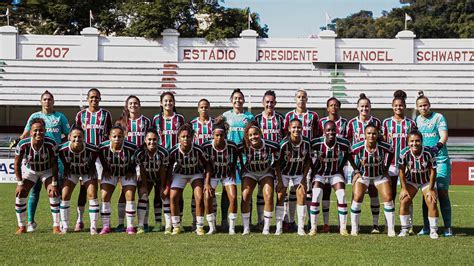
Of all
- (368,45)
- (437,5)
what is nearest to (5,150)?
(368,45)

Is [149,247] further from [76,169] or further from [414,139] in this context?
[414,139]

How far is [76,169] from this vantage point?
8.66 m

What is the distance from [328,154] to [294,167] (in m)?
0.42

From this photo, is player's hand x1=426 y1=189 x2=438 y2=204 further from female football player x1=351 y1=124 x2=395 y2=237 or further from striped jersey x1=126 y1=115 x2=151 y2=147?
striped jersey x1=126 y1=115 x2=151 y2=147

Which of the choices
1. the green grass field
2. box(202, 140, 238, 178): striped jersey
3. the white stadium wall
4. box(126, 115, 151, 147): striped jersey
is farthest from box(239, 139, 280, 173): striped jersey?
the white stadium wall

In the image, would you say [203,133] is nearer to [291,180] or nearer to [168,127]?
[168,127]

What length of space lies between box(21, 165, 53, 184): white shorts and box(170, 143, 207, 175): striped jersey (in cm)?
148

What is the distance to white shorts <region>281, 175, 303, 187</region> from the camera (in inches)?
343

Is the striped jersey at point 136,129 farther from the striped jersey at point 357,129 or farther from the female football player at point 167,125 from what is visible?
the striped jersey at point 357,129

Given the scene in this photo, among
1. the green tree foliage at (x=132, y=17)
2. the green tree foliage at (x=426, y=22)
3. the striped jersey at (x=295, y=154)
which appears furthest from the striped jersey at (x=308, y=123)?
the green tree foliage at (x=426, y=22)

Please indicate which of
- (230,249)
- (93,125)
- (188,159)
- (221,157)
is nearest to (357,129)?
(221,157)

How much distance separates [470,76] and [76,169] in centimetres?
2483

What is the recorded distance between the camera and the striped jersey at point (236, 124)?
9164 mm

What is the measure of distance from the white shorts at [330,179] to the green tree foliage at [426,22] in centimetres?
3885
